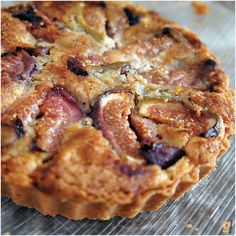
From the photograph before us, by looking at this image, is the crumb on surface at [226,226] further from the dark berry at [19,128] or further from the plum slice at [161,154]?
the dark berry at [19,128]

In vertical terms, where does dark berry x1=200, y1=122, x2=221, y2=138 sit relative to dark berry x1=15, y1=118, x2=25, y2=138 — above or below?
above

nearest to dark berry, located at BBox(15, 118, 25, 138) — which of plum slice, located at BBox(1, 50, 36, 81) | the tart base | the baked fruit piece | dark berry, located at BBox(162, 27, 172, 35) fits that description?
the baked fruit piece

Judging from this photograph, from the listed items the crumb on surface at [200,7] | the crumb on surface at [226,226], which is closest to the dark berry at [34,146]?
the crumb on surface at [226,226]

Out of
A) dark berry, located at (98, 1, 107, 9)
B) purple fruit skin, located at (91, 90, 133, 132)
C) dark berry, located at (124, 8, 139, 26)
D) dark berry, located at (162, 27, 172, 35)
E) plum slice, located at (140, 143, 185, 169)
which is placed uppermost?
dark berry, located at (162, 27, 172, 35)

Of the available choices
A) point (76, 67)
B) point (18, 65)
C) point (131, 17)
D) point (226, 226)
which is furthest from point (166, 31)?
point (226, 226)

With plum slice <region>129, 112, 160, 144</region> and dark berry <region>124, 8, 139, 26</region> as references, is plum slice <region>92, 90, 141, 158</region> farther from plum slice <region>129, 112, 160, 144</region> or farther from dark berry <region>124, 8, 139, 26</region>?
dark berry <region>124, 8, 139, 26</region>

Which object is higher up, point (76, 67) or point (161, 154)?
point (161, 154)

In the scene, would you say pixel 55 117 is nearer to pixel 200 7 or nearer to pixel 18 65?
pixel 18 65

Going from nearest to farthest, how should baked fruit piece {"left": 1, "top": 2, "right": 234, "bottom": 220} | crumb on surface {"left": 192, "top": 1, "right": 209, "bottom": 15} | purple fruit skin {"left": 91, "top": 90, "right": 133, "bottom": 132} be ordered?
baked fruit piece {"left": 1, "top": 2, "right": 234, "bottom": 220}, purple fruit skin {"left": 91, "top": 90, "right": 133, "bottom": 132}, crumb on surface {"left": 192, "top": 1, "right": 209, "bottom": 15}
